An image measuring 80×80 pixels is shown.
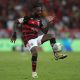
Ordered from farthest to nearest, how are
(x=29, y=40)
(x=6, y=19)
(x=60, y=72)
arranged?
(x=6, y=19) < (x=60, y=72) < (x=29, y=40)

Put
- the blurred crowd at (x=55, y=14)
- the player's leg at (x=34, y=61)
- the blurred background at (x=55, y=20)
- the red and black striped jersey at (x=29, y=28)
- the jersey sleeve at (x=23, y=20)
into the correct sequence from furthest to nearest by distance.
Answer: the blurred crowd at (x=55, y=14), the blurred background at (x=55, y=20), the red and black striped jersey at (x=29, y=28), the jersey sleeve at (x=23, y=20), the player's leg at (x=34, y=61)

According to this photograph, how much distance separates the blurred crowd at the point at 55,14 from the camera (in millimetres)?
27453

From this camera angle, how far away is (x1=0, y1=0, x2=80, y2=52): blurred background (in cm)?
2688

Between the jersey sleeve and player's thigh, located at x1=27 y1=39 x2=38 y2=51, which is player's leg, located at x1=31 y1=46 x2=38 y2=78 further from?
the jersey sleeve

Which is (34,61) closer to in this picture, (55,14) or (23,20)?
(23,20)

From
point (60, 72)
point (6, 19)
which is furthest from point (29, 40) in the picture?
point (6, 19)

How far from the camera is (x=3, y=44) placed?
26547mm

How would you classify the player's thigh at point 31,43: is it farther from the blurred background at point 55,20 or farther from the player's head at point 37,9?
the blurred background at point 55,20

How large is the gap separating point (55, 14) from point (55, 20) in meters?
2.30

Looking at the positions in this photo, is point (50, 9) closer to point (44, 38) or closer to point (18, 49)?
point (18, 49)

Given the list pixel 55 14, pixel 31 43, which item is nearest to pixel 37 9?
pixel 31 43

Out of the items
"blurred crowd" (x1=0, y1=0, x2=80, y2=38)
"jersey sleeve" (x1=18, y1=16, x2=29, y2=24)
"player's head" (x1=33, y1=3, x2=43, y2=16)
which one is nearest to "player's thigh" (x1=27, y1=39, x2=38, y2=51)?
"jersey sleeve" (x1=18, y1=16, x2=29, y2=24)

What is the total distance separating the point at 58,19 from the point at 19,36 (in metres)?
3.21

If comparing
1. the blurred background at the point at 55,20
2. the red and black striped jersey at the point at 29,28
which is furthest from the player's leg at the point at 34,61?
the blurred background at the point at 55,20
